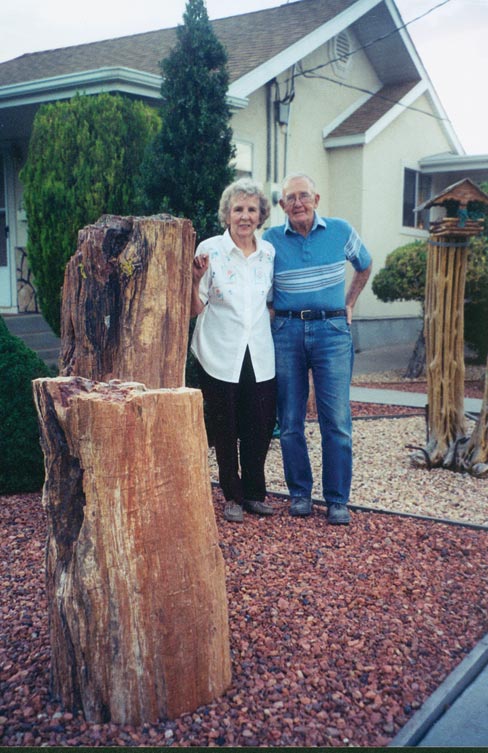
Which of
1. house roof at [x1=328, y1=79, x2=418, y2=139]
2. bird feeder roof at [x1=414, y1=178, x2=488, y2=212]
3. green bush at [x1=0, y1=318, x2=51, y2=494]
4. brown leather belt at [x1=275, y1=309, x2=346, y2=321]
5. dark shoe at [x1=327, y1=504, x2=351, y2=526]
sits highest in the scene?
house roof at [x1=328, y1=79, x2=418, y2=139]

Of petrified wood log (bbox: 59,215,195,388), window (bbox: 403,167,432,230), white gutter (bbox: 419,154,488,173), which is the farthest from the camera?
window (bbox: 403,167,432,230)

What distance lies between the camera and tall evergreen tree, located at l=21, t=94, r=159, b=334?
6832 millimetres

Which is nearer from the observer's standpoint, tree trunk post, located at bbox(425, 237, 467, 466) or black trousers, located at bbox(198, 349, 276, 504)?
black trousers, located at bbox(198, 349, 276, 504)

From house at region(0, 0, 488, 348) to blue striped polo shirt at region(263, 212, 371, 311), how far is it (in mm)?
4322

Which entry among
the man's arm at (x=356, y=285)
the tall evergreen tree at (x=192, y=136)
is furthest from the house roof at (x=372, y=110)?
the man's arm at (x=356, y=285)

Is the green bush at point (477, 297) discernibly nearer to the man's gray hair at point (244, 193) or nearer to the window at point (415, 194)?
the window at point (415, 194)

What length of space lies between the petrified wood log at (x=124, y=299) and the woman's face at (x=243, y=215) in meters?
1.25

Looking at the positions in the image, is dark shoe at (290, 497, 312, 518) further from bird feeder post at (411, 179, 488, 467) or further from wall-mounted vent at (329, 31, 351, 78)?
wall-mounted vent at (329, 31, 351, 78)

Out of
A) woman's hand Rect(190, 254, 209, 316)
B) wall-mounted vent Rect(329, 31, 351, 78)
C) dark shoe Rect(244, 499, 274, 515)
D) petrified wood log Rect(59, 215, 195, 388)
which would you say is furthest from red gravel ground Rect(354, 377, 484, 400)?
petrified wood log Rect(59, 215, 195, 388)

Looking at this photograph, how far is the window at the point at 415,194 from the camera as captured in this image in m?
14.5

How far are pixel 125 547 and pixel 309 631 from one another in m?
1.05

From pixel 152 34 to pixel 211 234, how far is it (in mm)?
5861

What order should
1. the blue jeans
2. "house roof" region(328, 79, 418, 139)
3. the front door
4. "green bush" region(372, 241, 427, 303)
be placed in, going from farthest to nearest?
"house roof" region(328, 79, 418, 139)
"green bush" region(372, 241, 427, 303)
the front door
the blue jeans

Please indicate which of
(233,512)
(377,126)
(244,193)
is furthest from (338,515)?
(377,126)
